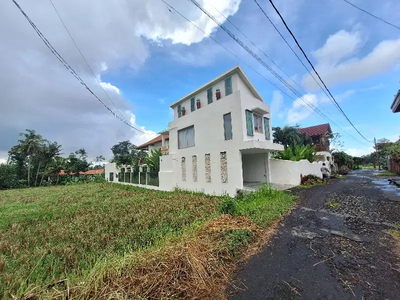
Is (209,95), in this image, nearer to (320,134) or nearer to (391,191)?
(391,191)

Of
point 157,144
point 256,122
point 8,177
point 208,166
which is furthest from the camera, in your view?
point 157,144

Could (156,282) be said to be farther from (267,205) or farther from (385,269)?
(267,205)

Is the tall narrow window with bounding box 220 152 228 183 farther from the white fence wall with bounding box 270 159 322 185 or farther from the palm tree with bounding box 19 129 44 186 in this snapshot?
the palm tree with bounding box 19 129 44 186

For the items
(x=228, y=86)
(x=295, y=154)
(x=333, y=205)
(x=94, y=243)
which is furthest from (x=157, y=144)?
(x=94, y=243)

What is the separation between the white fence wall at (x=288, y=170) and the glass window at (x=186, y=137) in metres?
6.15

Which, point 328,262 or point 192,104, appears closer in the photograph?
point 328,262

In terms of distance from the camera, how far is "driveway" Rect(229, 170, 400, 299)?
2605mm

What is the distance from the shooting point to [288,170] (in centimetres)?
1348

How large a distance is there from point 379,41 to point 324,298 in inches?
386

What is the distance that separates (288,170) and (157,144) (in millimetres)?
17755

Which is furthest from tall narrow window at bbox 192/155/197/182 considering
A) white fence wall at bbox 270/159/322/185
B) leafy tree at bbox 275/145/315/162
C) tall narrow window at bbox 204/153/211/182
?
leafy tree at bbox 275/145/315/162

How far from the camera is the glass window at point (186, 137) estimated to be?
1407cm

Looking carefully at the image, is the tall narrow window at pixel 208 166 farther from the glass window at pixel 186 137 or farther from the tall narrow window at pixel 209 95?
the tall narrow window at pixel 209 95

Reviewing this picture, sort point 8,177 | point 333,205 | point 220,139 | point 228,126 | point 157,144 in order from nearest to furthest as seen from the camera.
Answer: point 333,205, point 228,126, point 220,139, point 8,177, point 157,144
